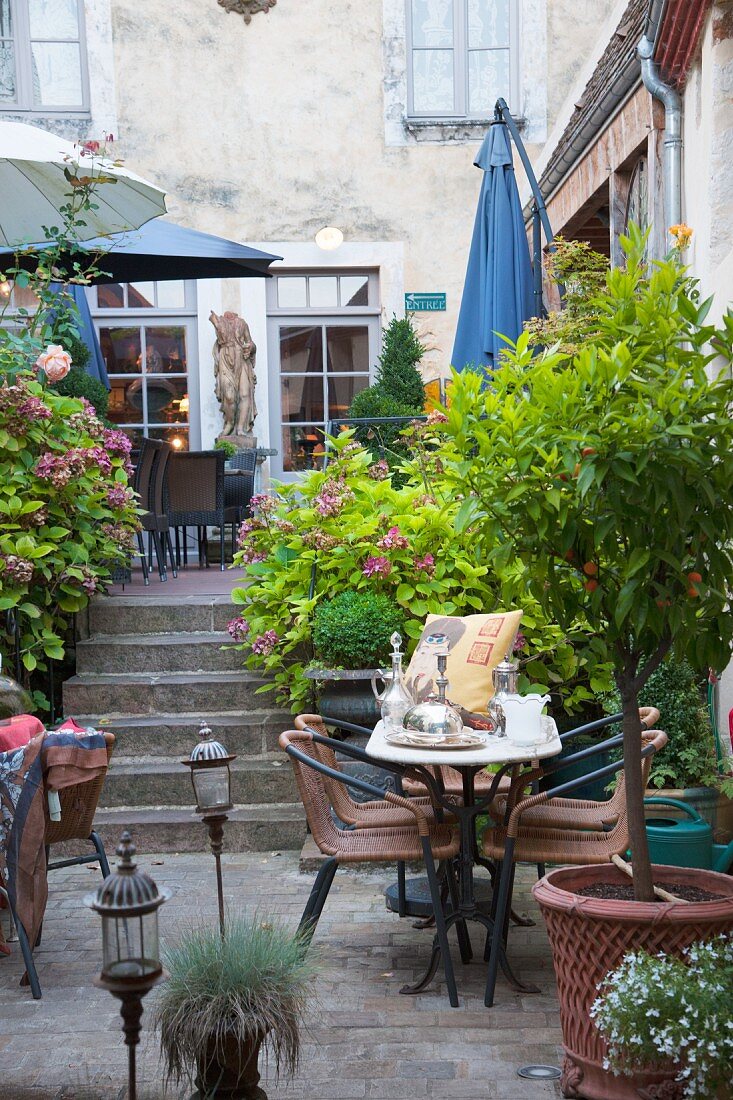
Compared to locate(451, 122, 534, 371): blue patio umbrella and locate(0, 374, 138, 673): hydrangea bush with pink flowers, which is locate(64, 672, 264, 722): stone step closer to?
locate(0, 374, 138, 673): hydrangea bush with pink flowers

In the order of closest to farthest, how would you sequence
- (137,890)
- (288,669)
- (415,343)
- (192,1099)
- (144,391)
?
(137,890), (192,1099), (288,669), (415,343), (144,391)

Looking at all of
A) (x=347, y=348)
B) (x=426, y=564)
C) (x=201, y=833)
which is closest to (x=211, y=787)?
(x=201, y=833)

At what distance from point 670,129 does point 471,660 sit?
283 centimetres

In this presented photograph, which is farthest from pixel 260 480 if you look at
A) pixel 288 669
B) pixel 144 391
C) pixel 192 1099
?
pixel 192 1099

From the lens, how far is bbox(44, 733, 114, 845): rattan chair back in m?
4.26

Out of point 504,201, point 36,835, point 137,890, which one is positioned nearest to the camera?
point 137,890

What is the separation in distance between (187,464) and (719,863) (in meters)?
5.36

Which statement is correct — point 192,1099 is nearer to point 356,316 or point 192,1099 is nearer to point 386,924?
point 386,924

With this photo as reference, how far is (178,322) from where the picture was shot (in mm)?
11945

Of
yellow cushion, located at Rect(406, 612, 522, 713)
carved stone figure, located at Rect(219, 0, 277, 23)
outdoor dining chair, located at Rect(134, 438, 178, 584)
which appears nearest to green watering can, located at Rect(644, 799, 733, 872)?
yellow cushion, located at Rect(406, 612, 522, 713)

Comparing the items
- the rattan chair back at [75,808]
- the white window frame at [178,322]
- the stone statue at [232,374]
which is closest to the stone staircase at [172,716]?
the rattan chair back at [75,808]

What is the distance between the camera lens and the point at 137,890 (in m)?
2.23

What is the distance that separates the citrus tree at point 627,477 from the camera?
2781 millimetres

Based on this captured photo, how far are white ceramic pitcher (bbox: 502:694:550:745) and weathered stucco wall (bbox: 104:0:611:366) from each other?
8.13m
